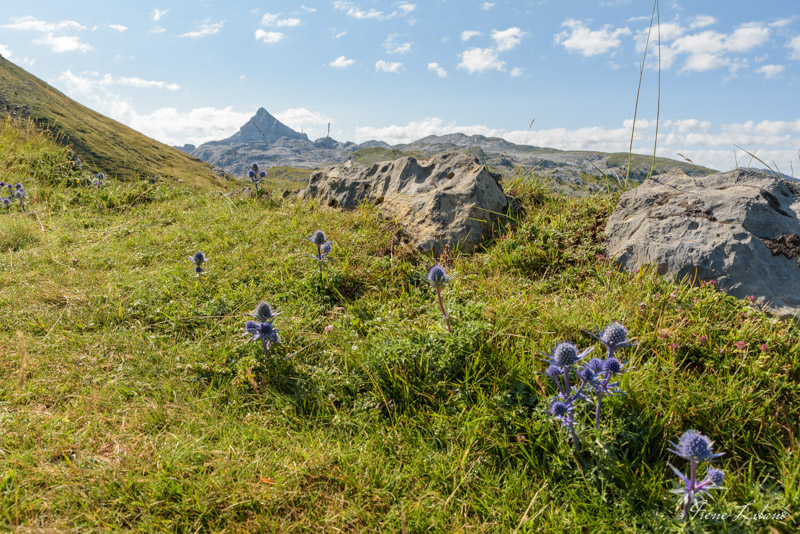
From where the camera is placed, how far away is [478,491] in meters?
2.69

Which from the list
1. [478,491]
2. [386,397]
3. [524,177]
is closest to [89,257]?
[386,397]

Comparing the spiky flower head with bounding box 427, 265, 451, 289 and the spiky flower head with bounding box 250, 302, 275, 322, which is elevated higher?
the spiky flower head with bounding box 427, 265, 451, 289

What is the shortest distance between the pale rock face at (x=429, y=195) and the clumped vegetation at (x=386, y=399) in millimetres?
668

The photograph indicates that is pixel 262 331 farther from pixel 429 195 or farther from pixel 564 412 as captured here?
pixel 429 195

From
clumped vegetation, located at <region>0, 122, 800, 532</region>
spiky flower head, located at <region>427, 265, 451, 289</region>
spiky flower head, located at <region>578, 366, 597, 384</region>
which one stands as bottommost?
clumped vegetation, located at <region>0, 122, 800, 532</region>

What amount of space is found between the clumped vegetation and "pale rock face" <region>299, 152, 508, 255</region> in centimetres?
67

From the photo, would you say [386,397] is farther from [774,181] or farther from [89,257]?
[774,181]

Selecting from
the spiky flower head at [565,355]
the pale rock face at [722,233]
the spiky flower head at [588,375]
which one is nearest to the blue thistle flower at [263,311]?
the spiky flower head at [565,355]

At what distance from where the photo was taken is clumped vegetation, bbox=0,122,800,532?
2514 mm

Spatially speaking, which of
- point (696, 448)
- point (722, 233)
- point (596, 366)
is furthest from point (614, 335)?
point (722, 233)

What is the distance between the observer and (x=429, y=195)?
6.77m

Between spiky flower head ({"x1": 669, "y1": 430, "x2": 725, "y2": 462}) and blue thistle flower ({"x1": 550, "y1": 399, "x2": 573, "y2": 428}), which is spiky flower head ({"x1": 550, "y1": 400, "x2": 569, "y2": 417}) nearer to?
blue thistle flower ({"x1": 550, "y1": 399, "x2": 573, "y2": 428})

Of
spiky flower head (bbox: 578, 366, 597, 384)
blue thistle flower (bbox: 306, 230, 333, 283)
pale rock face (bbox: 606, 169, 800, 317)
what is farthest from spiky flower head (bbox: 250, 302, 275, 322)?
pale rock face (bbox: 606, 169, 800, 317)

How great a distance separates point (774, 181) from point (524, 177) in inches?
130
